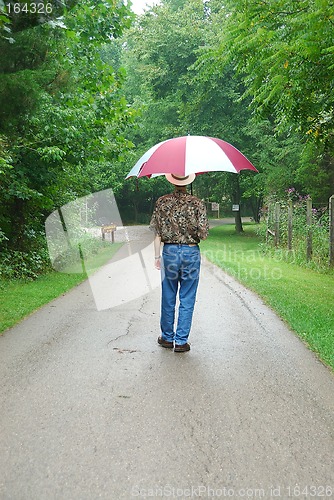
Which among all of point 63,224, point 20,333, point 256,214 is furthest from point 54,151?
point 256,214

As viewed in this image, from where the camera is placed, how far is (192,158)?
5.13m

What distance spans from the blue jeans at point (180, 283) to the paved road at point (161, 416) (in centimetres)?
29

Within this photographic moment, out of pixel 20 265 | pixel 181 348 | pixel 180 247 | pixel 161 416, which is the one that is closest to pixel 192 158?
pixel 180 247

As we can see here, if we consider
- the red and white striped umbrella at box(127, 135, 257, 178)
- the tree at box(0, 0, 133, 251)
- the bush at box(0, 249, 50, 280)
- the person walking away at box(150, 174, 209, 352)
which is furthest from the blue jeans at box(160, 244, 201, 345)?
the bush at box(0, 249, 50, 280)

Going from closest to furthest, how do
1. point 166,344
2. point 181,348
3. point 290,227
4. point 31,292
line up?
point 181,348
point 166,344
point 31,292
point 290,227

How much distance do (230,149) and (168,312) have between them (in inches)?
83.6

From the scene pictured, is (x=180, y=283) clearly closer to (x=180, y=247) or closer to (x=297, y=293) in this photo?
(x=180, y=247)

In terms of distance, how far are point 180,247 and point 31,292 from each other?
5.08 metres

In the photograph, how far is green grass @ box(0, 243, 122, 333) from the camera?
736cm

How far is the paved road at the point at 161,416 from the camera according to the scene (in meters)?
2.76

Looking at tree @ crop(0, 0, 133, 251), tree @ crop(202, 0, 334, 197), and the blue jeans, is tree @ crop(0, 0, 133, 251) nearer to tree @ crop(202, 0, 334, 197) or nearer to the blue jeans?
tree @ crop(202, 0, 334, 197)

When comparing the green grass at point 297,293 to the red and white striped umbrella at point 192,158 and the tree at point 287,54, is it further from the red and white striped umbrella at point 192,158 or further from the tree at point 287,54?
the tree at point 287,54

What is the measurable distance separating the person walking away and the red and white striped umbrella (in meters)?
0.30

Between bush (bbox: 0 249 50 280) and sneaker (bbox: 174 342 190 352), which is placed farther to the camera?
bush (bbox: 0 249 50 280)
